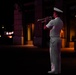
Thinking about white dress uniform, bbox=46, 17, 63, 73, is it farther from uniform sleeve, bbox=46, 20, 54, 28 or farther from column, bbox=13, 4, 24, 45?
column, bbox=13, 4, 24, 45

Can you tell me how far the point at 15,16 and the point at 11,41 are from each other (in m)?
3.87

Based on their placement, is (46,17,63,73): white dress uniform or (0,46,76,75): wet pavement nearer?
(46,17,63,73): white dress uniform

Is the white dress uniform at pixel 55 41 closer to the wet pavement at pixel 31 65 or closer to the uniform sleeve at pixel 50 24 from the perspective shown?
the uniform sleeve at pixel 50 24

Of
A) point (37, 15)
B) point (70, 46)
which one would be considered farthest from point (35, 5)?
point (70, 46)

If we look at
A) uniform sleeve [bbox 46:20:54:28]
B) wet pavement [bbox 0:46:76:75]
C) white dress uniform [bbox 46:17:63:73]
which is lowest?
wet pavement [bbox 0:46:76:75]


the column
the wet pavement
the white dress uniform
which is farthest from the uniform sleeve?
the column

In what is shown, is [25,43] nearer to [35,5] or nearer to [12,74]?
[35,5]

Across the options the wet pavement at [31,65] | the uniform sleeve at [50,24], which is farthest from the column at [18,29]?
the uniform sleeve at [50,24]

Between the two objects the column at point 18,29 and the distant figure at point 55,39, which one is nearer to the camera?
the distant figure at point 55,39

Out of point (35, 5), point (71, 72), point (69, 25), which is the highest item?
point (35, 5)

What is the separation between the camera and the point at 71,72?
10859mm

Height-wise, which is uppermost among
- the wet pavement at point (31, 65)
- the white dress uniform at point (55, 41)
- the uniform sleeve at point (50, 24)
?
the uniform sleeve at point (50, 24)

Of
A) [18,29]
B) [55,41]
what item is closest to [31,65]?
[55,41]

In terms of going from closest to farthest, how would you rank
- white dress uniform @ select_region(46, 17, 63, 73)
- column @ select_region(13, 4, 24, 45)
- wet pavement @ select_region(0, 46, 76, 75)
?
white dress uniform @ select_region(46, 17, 63, 73), wet pavement @ select_region(0, 46, 76, 75), column @ select_region(13, 4, 24, 45)
